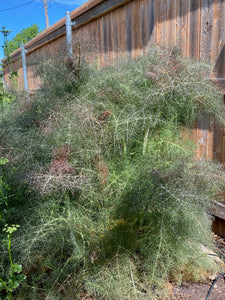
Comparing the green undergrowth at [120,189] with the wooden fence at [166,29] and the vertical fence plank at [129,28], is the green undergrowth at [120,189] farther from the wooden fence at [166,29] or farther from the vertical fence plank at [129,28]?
the vertical fence plank at [129,28]

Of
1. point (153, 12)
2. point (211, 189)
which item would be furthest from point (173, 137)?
point (153, 12)

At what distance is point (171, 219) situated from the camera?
165cm

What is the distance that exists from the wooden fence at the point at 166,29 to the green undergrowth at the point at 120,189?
0.50m

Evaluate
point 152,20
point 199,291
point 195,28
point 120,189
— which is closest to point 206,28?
point 195,28

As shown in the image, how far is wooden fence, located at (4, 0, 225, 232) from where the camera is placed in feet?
8.07

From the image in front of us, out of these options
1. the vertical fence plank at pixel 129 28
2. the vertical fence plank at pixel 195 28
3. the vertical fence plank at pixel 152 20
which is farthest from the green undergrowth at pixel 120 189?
the vertical fence plank at pixel 129 28

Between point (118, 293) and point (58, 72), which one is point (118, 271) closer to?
point (118, 293)

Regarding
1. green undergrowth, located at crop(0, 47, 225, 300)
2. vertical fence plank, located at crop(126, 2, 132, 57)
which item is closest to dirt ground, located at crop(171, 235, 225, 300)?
green undergrowth, located at crop(0, 47, 225, 300)

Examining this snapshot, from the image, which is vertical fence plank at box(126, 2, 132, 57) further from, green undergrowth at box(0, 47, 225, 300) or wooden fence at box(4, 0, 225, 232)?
green undergrowth at box(0, 47, 225, 300)

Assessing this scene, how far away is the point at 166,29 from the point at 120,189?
1868 mm

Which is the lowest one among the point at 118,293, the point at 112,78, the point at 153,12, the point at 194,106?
the point at 118,293

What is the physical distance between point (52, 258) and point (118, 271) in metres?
0.49

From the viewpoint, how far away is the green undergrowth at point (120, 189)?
1696 millimetres

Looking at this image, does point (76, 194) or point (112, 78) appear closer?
point (76, 194)
